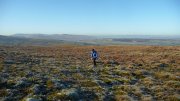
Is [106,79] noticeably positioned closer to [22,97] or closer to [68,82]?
[68,82]

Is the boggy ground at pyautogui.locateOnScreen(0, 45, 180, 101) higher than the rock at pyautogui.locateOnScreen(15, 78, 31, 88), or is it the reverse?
the rock at pyautogui.locateOnScreen(15, 78, 31, 88)

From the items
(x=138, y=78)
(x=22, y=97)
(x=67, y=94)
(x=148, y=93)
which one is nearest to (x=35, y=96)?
(x=22, y=97)

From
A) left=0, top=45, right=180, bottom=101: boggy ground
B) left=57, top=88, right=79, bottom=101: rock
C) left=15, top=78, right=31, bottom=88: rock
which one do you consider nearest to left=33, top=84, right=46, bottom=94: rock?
left=0, top=45, right=180, bottom=101: boggy ground

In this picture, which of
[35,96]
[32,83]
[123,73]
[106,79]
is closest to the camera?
[35,96]

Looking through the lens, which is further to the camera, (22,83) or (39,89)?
(22,83)

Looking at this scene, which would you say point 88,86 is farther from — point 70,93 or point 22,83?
point 22,83

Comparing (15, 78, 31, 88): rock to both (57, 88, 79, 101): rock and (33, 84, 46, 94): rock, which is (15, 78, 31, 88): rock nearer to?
(33, 84, 46, 94): rock

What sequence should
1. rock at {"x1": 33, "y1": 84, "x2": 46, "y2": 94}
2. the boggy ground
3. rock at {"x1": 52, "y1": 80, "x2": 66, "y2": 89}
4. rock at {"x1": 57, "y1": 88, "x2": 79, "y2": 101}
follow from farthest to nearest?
rock at {"x1": 52, "y1": 80, "x2": 66, "y2": 89} < rock at {"x1": 33, "y1": 84, "x2": 46, "y2": 94} < the boggy ground < rock at {"x1": 57, "y1": 88, "x2": 79, "y2": 101}

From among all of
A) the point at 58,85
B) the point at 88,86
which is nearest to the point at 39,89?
the point at 58,85

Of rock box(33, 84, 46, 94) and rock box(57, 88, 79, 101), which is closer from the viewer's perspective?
rock box(57, 88, 79, 101)

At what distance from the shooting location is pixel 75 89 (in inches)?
993

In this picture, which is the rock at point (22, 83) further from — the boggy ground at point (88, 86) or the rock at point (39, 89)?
the rock at point (39, 89)

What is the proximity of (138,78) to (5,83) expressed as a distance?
1568 centimetres

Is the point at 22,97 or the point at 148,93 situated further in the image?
the point at 148,93
